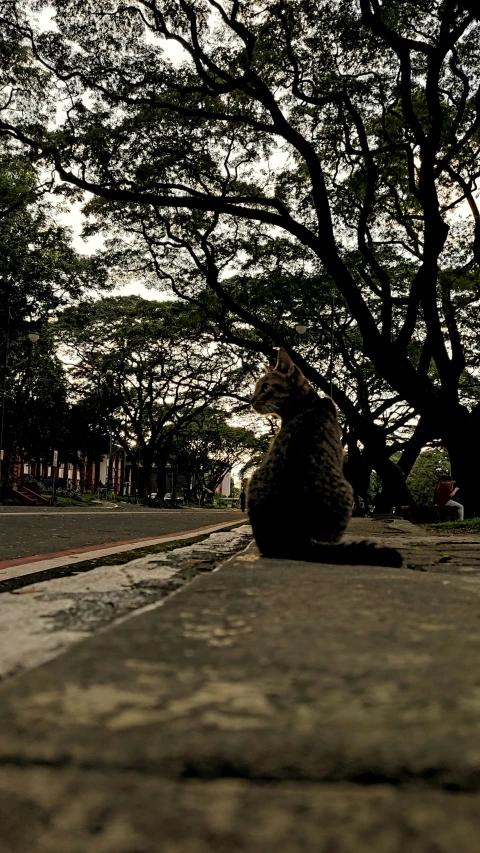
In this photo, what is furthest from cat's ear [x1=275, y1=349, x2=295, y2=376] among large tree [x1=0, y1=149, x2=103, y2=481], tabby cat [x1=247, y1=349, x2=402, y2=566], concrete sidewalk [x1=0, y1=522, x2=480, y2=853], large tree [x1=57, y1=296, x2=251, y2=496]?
large tree [x1=57, y1=296, x2=251, y2=496]

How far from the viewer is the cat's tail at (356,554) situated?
2672mm

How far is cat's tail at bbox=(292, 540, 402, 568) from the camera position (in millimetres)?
2672

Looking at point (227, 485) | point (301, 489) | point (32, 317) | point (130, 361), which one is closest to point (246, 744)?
point (301, 489)

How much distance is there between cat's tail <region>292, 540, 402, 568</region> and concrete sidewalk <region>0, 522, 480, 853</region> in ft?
5.00

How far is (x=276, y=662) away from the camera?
946 mm

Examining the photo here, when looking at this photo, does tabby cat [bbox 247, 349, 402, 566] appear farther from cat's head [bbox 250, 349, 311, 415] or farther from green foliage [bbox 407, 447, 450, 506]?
green foliage [bbox 407, 447, 450, 506]

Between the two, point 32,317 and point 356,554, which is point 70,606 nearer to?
point 356,554

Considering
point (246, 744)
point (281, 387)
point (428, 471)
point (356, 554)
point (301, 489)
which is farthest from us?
point (428, 471)

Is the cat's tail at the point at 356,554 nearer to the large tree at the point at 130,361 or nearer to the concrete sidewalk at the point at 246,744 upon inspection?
the concrete sidewalk at the point at 246,744

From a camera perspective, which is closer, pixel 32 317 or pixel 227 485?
pixel 32 317

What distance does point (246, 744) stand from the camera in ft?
2.17

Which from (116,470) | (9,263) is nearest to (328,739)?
(9,263)

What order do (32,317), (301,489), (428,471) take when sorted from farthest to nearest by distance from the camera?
(428,471) < (32,317) < (301,489)

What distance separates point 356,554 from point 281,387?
132cm
